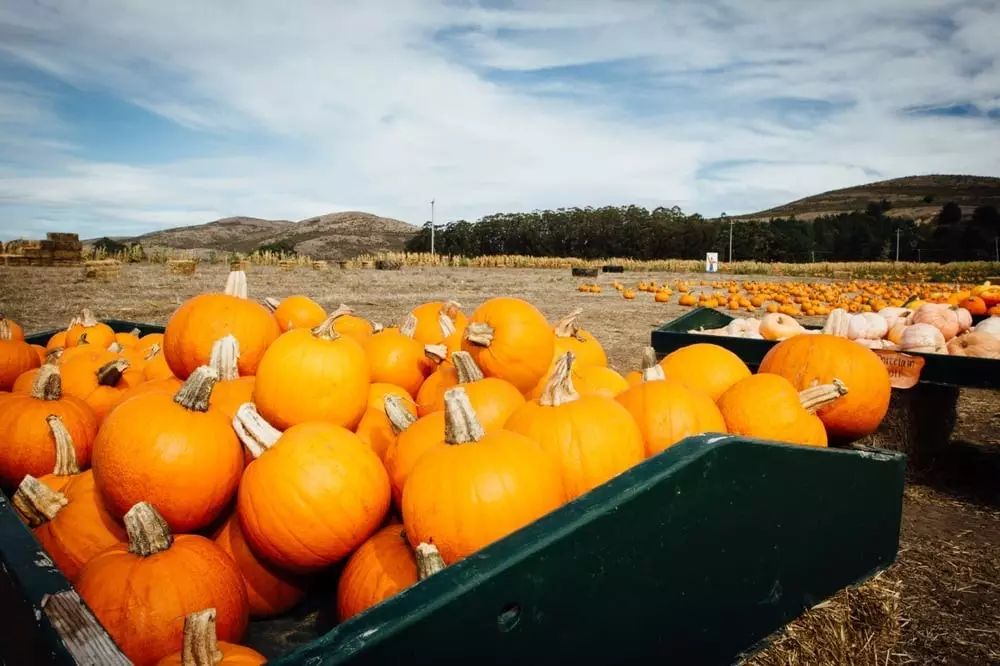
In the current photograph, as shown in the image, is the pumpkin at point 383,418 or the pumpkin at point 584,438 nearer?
the pumpkin at point 584,438

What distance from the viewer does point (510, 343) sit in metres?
2.28

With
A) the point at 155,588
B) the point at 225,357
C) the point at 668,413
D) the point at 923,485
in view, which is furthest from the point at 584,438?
the point at 923,485

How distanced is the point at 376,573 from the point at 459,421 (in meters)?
0.40

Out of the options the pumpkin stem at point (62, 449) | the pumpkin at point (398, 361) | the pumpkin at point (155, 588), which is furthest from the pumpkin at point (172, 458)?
the pumpkin at point (398, 361)

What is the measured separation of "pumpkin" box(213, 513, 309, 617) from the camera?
162 centimetres

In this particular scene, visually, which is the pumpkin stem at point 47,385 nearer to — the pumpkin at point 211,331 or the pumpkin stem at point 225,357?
the pumpkin at point 211,331

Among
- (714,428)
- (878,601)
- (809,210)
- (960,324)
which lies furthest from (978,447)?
(809,210)

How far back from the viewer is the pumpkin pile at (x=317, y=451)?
52.2 inches

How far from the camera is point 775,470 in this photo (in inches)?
53.0

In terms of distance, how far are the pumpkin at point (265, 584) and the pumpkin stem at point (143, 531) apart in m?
A: 0.25

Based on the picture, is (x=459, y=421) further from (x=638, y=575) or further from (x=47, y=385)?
(x=47, y=385)

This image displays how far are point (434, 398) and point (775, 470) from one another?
1.22m

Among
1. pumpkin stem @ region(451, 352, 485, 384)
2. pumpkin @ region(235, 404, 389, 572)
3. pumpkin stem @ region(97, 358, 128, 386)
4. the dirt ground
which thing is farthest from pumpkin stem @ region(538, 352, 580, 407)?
pumpkin stem @ region(97, 358, 128, 386)

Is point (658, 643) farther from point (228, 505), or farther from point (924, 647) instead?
point (924, 647)
